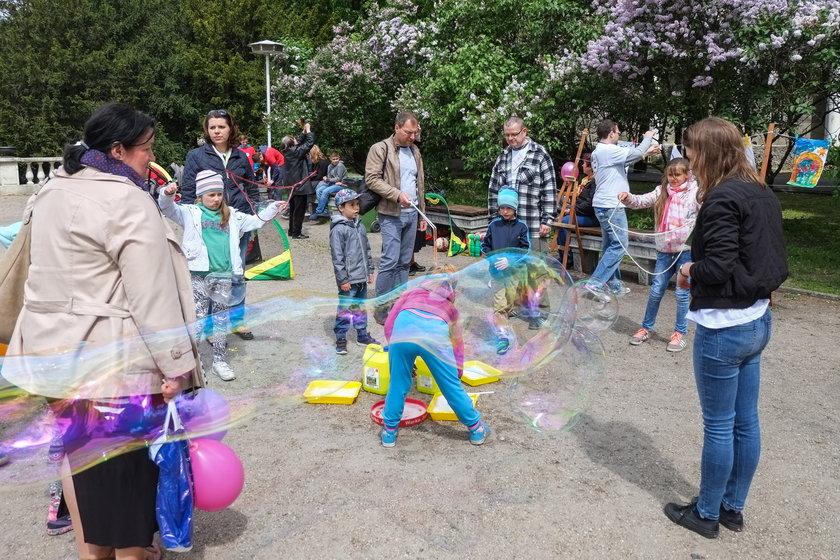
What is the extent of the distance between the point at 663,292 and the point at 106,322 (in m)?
4.84

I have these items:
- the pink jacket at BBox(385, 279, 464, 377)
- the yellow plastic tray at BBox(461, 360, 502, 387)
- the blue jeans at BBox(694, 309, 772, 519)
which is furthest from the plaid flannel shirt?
the blue jeans at BBox(694, 309, 772, 519)

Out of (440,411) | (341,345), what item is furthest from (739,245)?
(341,345)

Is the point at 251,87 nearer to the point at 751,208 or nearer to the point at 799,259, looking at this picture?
the point at 799,259

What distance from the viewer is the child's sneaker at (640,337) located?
20.4ft

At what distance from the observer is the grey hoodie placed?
5.78 metres

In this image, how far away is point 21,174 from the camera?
19203mm

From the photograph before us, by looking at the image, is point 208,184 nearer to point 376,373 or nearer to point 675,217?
point 376,373

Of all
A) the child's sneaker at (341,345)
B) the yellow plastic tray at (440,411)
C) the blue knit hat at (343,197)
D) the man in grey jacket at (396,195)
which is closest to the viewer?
the yellow plastic tray at (440,411)

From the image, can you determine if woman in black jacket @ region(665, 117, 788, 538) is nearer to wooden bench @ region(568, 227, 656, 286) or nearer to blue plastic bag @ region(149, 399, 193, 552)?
blue plastic bag @ region(149, 399, 193, 552)

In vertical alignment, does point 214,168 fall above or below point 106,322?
above

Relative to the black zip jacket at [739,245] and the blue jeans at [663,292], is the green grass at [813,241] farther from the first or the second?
the black zip jacket at [739,245]

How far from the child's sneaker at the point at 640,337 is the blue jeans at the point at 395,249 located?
204 centimetres

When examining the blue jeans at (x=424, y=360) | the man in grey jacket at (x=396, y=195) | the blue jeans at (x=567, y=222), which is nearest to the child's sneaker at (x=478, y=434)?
the blue jeans at (x=424, y=360)

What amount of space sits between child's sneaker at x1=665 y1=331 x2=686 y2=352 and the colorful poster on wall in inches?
103
